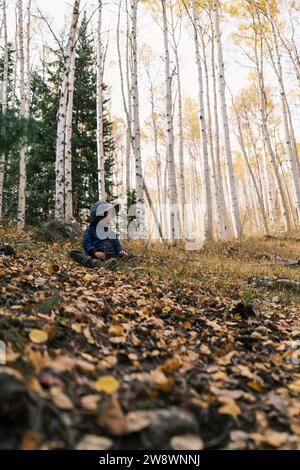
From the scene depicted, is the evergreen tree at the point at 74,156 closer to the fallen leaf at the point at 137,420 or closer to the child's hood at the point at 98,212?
the child's hood at the point at 98,212

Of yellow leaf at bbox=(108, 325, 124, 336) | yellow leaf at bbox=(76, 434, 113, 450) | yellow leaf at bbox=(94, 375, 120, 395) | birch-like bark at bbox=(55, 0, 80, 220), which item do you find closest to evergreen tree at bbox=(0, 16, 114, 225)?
birch-like bark at bbox=(55, 0, 80, 220)

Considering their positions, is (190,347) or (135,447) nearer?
(135,447)

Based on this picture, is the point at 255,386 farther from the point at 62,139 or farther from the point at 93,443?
the point at 62,139

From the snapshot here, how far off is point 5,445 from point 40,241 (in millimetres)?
5898

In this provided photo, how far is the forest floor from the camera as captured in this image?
4.04 feet

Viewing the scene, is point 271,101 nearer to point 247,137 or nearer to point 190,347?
point 247,137

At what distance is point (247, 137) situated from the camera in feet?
78.7

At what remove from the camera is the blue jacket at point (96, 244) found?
18.2ft

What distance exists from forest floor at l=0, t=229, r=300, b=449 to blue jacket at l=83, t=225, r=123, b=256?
1393 mm

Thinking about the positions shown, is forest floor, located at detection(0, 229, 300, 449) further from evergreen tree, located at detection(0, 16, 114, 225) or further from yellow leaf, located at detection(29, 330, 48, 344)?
evergreen tree, located at detection(0, 16, 114, 225)

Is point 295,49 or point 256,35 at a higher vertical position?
point 256,35

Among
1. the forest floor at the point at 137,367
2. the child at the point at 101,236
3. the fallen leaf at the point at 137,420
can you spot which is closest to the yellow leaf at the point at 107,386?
the forest floor at the point at 137,367

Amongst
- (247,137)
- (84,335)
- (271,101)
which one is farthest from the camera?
(247,137)

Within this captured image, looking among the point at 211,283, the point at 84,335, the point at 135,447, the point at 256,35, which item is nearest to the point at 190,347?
the point at 84,335
